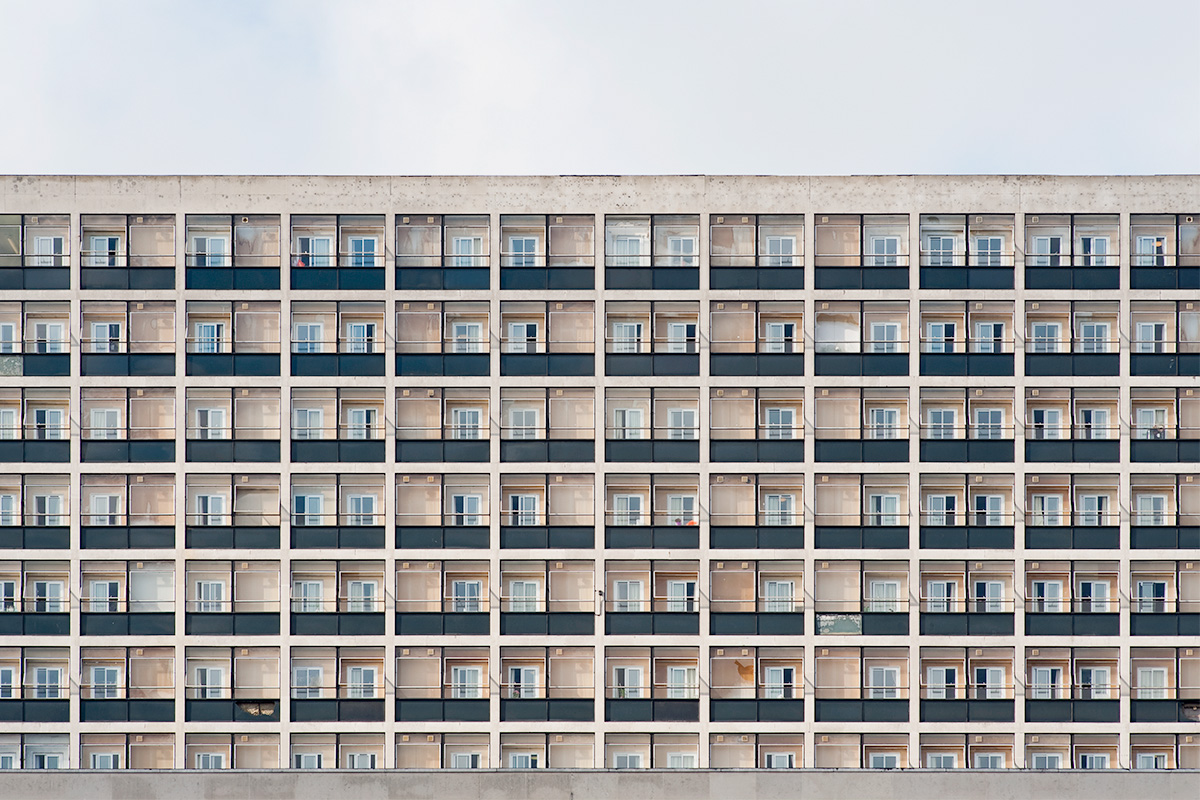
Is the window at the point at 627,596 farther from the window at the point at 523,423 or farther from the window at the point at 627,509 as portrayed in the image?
the window at the point at 523,423

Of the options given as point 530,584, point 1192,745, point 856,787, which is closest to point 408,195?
point 530,584

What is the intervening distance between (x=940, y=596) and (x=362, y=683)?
65.2 ft

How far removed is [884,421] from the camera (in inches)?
1543

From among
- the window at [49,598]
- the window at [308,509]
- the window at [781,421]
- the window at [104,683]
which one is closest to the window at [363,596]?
the window at [308,509]

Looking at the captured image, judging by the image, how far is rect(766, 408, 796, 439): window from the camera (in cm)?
3912

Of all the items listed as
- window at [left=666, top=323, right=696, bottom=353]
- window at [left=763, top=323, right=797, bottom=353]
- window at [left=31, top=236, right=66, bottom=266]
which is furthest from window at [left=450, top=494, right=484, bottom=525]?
window at [left=31, top=236, right=66, bottom=266]

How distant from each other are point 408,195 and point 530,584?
552 inches

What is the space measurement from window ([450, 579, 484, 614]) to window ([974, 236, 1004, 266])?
67.1 feet

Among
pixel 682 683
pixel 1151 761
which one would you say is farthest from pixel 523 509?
pixel 1151 761

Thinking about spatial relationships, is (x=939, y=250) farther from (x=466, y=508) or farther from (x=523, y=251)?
(x=466, y=508)

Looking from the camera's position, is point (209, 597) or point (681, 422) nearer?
point (209, 597)

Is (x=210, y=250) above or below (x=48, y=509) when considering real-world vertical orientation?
above

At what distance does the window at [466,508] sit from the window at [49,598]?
13.5 meters

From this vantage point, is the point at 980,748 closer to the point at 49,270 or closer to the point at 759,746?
the point at 759,746
